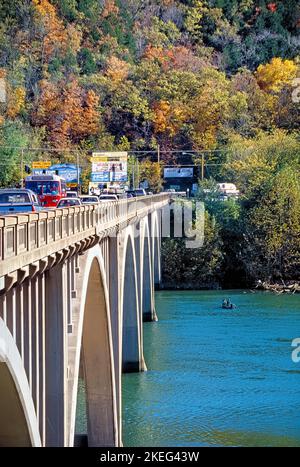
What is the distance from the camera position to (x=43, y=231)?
19.2 m

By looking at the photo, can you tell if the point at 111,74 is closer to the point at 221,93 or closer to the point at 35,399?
the point at 221,93

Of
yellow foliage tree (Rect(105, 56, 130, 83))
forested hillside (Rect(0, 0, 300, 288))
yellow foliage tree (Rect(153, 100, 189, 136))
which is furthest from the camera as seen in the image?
yellow foliage tree (Rect(105, 56, 130, 83))

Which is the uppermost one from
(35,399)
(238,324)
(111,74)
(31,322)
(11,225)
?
(111,74)

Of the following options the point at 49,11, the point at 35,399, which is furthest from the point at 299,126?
the point at 35,399

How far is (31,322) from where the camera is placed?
1841 cm

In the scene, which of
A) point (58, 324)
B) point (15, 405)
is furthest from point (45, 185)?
point (15, 405)

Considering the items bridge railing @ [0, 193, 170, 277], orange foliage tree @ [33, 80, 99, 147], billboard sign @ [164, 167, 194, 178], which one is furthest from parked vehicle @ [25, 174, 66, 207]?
orange foliage tree @ [33, 80, 99, 147]

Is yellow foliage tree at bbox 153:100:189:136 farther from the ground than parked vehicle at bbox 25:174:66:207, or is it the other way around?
yellow foliage tree at bbox 153:100:189:136

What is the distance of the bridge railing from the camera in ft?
52.1

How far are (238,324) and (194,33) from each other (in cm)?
12878

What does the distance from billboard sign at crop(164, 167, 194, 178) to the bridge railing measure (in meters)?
102

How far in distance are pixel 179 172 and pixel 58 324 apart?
372 ft

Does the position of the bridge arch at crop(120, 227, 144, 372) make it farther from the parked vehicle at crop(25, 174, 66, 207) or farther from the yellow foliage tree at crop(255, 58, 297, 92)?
the yellow foliage tree at crop(255, 58, 297, 92)

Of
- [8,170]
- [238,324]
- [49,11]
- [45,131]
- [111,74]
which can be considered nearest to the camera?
[238,324]
